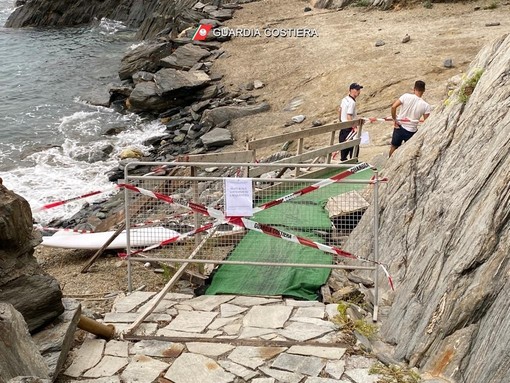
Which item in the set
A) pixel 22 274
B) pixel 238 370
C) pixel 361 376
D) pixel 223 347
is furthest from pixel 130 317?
pixel 361 376

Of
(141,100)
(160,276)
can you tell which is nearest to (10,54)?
(141,100)

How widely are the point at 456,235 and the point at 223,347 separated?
264 cm

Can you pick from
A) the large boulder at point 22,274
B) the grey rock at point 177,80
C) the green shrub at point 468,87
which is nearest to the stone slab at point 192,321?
the large boulder at point 22,274

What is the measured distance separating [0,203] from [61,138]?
18870mm

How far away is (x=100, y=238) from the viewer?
1133cm

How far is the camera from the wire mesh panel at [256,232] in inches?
339

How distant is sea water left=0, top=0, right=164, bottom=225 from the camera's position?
2080 cm

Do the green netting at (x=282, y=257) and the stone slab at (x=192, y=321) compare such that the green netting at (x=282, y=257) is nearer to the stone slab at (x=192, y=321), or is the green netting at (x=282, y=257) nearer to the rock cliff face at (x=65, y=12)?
the stone slab at (x=192, y=321)

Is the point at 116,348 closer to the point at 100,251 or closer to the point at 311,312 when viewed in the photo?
the point at 311,312

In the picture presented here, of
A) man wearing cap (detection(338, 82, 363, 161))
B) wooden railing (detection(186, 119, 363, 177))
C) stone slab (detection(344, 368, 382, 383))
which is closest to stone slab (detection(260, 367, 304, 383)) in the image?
stone slab (detection(344, 368, 382, 383))

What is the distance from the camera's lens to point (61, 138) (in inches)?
985

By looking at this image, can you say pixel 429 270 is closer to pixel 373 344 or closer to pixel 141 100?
pixel 373 344

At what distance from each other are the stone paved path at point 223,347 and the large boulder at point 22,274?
0.60 meters

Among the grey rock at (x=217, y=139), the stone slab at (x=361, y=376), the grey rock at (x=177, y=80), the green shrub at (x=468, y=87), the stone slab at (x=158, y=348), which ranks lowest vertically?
the grey rock at (x=217, y=139)
